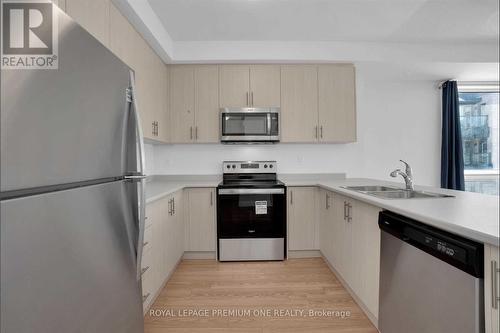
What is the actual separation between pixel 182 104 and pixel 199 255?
1794 millimetres

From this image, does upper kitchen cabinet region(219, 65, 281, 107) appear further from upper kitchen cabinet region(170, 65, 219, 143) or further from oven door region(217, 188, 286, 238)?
oven door region(217, 188, 286, 238)

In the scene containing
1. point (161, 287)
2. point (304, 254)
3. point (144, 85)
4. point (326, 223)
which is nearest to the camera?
point (161, 287)

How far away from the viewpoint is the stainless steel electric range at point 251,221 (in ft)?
10.0

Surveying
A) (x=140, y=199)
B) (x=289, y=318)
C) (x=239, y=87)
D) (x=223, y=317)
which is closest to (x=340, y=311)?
(x=289, y=318)

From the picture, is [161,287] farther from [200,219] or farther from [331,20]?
[331,20]

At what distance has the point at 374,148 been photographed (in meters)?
3.96

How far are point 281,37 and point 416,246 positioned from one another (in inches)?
103

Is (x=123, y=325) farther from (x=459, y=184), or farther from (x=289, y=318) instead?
(x=459, y=184)

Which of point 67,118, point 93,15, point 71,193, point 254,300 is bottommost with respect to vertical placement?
point 254,300

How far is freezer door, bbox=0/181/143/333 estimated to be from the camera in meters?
0.66

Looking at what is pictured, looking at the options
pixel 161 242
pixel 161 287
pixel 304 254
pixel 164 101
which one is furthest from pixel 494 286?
pixel 164 101

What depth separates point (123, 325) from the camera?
1157mm

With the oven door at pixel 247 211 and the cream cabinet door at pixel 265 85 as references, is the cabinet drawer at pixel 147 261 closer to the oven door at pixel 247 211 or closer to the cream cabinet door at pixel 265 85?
the oven door at pixel 247 211
